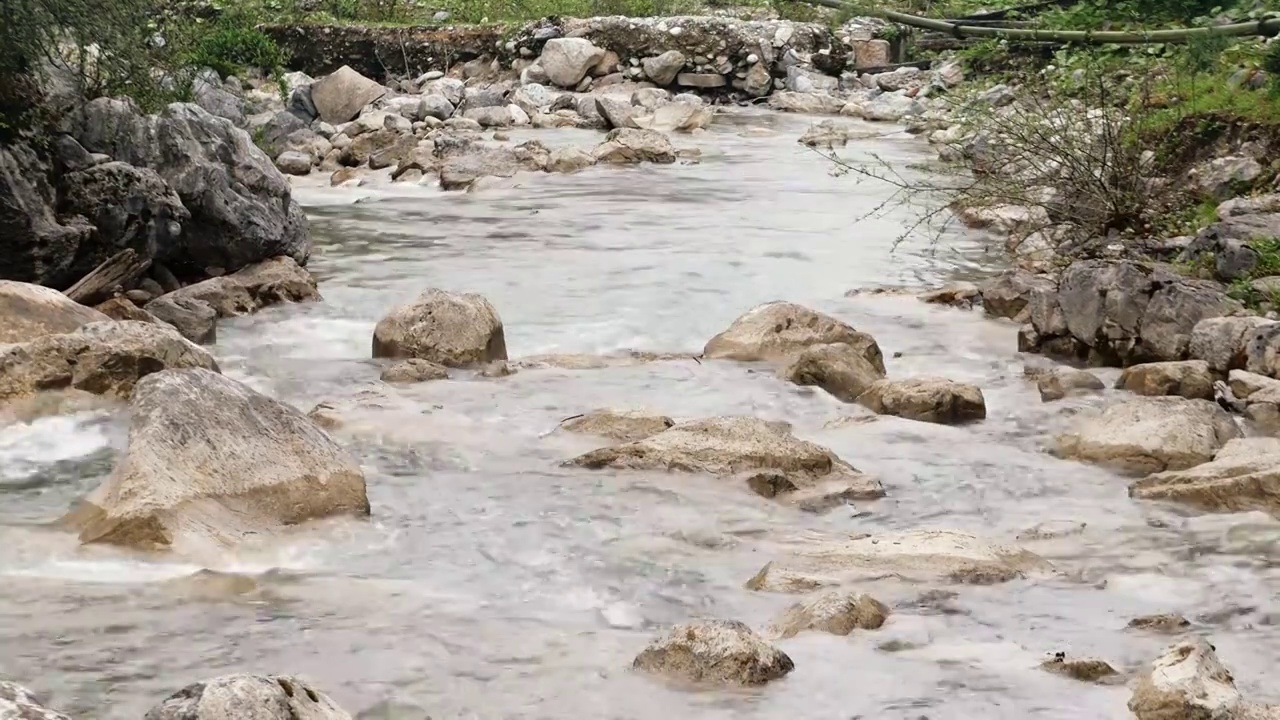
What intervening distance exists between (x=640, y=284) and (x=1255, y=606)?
618 centimetres

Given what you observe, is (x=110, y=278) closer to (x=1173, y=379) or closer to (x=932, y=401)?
(x=932, y=401)

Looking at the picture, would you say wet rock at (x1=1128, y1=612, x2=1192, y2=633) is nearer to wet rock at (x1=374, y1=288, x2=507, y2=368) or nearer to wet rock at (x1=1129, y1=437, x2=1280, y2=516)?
wet rock at (x1=1129, y1=437, x2=1280, y2=516)

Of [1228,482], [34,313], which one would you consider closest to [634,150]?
[34,313]

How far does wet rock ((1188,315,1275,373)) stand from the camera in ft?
24.0

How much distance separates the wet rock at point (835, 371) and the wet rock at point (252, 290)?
342 cm

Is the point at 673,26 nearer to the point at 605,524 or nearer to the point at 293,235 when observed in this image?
the point at 293,235

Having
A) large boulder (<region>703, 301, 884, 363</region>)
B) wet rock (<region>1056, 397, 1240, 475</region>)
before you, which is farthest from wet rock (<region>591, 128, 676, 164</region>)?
wet rock (<region>1056, 397, 1240, 475</region>)

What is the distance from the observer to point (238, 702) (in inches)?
125

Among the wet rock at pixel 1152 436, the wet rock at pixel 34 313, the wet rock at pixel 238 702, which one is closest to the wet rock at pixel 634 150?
the wet rock at pixel 34 313

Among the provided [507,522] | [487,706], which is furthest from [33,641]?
[507,522]

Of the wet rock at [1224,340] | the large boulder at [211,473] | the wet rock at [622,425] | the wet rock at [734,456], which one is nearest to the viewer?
the large boulder at [211,473]

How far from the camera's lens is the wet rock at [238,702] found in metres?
3.18

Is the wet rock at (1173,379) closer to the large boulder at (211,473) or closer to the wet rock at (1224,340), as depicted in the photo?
the wet rock at (1224,340)

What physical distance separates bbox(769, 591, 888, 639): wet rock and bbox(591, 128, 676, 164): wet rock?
42.1 feet
